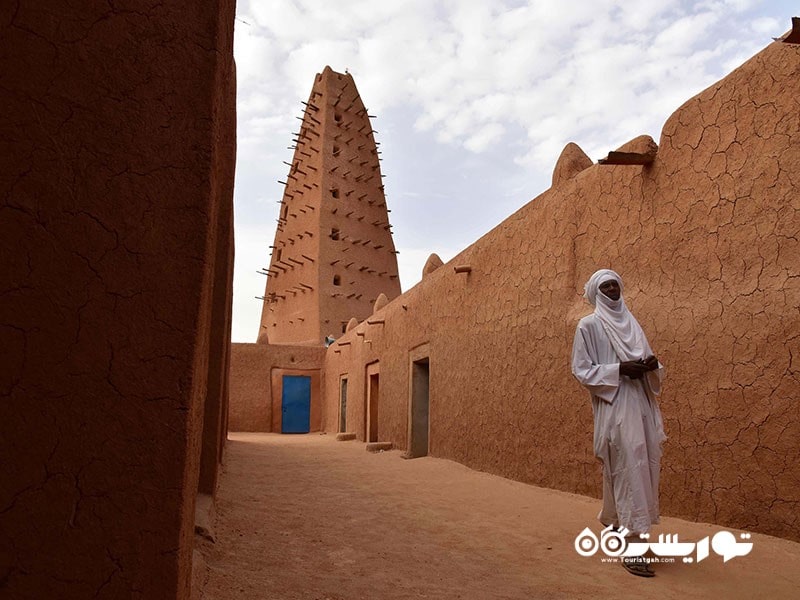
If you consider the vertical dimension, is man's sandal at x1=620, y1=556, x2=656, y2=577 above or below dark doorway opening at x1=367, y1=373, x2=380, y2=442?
below

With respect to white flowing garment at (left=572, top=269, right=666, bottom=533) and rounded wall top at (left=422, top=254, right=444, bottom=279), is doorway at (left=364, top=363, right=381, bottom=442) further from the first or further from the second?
white flowing garment at (left=572, top=269, right=666, bottom=533)

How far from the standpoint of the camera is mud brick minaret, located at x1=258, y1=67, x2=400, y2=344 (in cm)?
2353

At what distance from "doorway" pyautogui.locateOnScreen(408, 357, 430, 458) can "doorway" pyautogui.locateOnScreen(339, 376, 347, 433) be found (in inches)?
268

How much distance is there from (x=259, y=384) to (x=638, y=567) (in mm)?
16718

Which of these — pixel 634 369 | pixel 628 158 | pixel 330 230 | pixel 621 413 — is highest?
pixel 330 230

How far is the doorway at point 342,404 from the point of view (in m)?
17.3

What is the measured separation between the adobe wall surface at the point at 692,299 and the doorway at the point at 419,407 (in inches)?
117

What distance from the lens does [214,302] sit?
15.2 feet

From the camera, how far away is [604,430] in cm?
359

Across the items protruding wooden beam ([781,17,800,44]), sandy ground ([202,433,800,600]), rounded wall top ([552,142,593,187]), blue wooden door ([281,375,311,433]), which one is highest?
rounded wall top ([552,142,593,187])

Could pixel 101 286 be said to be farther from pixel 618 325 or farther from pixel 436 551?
pixel 618 325

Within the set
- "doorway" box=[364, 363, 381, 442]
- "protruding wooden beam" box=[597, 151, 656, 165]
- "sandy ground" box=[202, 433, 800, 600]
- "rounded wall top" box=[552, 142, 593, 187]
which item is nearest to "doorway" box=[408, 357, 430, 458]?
"doorway" box=[364, 363, 381, 442]

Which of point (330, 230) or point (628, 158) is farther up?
point (330, 230)

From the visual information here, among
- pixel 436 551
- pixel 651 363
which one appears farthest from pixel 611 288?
pixel 436 551
